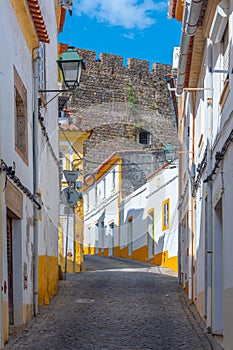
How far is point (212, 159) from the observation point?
Answer: 1098 cm

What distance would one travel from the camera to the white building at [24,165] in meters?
9.59

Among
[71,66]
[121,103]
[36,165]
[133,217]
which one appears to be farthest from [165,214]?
[121,103]

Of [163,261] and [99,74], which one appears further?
[99,74]

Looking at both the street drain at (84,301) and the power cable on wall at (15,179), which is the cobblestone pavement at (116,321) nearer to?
the street drain at (84,301)

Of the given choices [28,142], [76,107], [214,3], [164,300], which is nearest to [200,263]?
[164,300]

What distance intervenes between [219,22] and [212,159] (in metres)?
2.42

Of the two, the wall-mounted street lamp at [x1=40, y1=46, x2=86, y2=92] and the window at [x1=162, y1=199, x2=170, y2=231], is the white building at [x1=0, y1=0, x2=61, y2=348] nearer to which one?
the wall-mounted street lamp at [x1=40, y1=46, x2=86, y2=92]

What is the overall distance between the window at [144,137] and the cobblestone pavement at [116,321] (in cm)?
2293

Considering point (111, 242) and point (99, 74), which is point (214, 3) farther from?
point (99, 74)

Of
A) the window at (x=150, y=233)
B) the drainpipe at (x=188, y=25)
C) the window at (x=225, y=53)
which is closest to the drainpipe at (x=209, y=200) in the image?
the drainpipe at (x=188, y=25)

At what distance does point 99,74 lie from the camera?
146 ft

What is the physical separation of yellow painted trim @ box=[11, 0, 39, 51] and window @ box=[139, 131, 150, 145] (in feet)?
93.7

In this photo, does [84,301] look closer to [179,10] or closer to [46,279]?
[46,279]

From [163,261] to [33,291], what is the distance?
14734 mm
